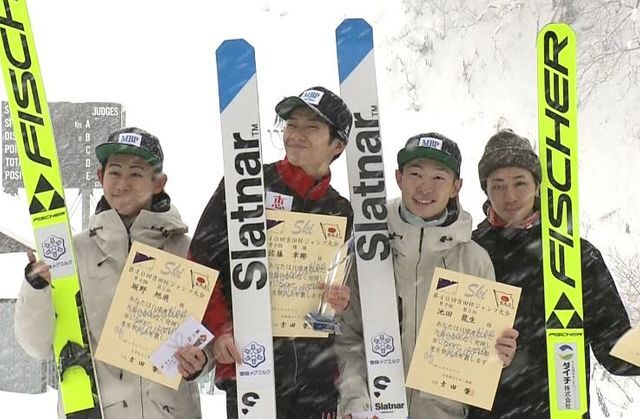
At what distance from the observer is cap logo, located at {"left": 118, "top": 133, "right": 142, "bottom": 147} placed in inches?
85.0

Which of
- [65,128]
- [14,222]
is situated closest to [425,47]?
[14,222]

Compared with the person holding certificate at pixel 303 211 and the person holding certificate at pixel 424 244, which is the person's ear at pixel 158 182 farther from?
the person holding certificate at pixel 424 244

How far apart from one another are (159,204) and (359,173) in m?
0.57

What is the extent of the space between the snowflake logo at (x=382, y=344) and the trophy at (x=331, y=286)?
0.10 metres

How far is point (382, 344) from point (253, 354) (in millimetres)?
Answer: 354

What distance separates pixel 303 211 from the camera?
88.4 inches

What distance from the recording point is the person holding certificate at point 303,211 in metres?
2.22

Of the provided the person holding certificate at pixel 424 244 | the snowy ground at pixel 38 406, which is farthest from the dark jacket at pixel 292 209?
the snowy ground at pixel 38 406

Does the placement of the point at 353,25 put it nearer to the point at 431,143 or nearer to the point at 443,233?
the point at 431,143

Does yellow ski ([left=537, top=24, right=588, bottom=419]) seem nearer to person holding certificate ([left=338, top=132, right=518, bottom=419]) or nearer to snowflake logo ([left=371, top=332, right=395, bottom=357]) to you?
person holding certificate ([left=338, top=132, right=518, bottom=419])

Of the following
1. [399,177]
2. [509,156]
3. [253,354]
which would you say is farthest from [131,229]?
[509,156]

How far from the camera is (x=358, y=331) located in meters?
2.38

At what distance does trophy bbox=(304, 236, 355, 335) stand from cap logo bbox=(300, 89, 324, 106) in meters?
0.39

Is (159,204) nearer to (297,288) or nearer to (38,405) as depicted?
(297,288)
